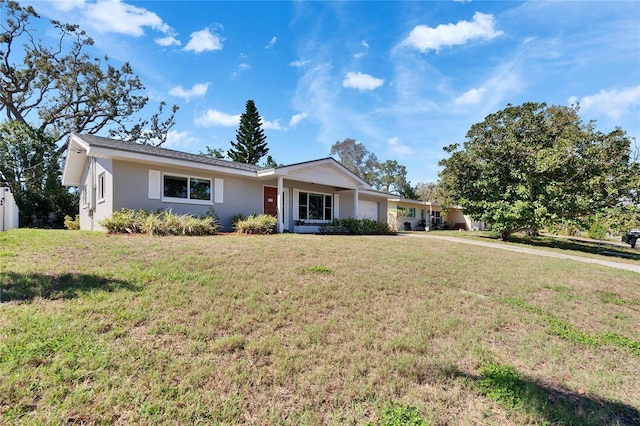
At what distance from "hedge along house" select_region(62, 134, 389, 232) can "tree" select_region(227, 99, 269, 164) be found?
18780 millimetres

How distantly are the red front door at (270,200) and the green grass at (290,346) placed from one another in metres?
9.16

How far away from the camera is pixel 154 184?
11828 mm

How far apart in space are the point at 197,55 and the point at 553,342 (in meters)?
15.5

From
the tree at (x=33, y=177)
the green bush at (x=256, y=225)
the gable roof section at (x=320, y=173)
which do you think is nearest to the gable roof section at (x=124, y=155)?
the gable roof section at (x=320, y=173)

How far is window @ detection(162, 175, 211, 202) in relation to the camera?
40.2 feet

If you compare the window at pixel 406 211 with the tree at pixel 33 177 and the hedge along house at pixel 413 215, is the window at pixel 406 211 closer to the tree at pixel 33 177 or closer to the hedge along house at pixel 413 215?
the hedge along house at pixel 413 215

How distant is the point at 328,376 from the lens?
2.96 metres

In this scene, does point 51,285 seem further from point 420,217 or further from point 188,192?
point 420,217

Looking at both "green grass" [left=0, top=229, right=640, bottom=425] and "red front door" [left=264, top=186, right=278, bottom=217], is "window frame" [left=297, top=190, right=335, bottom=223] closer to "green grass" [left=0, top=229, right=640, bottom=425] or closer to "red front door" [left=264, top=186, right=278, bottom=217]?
"red front door" [left=264, top=186, right=278, bottom=217]

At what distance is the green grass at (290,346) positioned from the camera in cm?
→ 249

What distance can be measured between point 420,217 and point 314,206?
706 inches

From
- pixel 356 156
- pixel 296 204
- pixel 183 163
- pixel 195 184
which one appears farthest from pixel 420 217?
pixel 183 163

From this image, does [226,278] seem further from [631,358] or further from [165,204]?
[165,204]

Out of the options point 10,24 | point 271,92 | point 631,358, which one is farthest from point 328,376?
point 10,24
